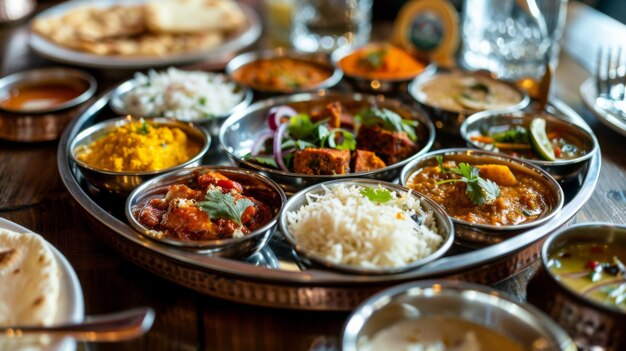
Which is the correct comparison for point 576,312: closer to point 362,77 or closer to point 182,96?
point 362,77

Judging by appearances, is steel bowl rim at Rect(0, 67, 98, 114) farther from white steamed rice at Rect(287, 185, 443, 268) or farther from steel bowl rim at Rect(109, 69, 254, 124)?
white steamed rice at Rect(287, 185, 443, 268)

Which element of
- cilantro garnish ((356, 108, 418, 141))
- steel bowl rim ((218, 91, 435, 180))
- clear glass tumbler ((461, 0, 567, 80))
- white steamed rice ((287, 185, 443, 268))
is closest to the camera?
white steamed rice ((287, 185, 443, 268))

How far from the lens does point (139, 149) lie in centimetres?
267

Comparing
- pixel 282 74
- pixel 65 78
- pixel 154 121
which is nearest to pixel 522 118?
pixel 282 74

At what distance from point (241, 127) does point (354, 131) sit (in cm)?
59

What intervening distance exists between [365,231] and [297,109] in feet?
4.71

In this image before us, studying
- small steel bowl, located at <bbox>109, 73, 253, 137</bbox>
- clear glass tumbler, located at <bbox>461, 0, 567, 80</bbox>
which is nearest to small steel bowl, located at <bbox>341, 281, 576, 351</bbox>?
small steel bowl, located at <bbox>109, 73, 253, 137</bbox>

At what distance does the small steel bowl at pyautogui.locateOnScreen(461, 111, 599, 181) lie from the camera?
2656 mm

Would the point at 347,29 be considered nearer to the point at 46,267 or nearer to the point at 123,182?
the point at 123,182

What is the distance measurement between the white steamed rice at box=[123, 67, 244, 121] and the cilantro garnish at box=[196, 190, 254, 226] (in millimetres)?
941

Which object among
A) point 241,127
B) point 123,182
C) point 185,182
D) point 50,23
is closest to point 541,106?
point 241,127

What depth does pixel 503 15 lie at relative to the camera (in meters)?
4.00

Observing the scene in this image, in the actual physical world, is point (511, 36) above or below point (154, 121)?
above

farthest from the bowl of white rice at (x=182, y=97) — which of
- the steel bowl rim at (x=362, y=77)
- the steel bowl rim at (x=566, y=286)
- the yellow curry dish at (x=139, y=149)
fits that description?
the steel bowl rim at (x=566, y=286)
